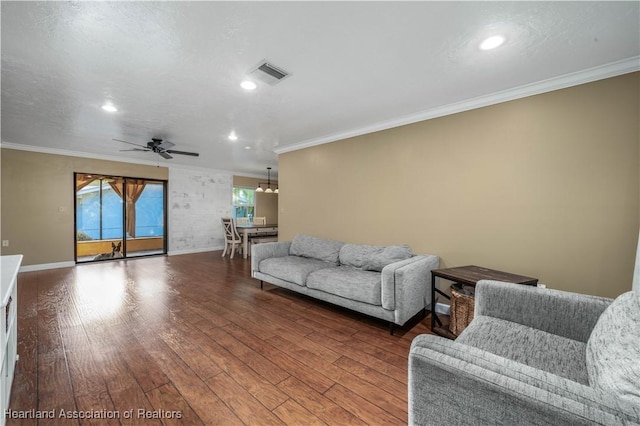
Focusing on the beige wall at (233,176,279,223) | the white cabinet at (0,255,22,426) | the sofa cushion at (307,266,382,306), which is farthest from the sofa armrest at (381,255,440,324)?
the beige wall at (233,176,279,223)

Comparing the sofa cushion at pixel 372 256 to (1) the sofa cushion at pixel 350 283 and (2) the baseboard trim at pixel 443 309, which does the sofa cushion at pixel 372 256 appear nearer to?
(1) the sofa cushion at pixel 350 283

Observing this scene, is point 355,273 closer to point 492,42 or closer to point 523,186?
point 523,186

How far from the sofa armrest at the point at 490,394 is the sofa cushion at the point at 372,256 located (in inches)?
78.1

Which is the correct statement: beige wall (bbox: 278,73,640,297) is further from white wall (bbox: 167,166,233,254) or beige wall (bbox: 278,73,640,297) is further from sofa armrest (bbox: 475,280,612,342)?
white wall (bbox: 167,166,233,254)

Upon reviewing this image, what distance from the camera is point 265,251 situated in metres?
3.97

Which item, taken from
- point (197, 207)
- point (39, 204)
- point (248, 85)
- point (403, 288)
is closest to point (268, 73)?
point (248, 85)

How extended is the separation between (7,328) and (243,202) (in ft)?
24.1

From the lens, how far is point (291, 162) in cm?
501

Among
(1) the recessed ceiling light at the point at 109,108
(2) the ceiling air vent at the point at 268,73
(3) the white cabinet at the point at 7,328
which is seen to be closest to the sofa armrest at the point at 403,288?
(2) the ceiling air vent at the point at 268,73

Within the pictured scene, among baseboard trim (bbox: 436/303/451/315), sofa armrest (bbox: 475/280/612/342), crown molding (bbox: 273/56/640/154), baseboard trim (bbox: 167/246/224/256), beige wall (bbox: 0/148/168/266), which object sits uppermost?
crown molding (bbox: 273/56/640/154)

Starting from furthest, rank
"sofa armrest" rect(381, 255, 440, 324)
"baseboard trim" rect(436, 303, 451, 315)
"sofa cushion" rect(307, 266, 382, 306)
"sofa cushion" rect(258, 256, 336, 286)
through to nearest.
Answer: "sofa cushion" rect(258, 256, 336, 286) → "baseboard trim" rect(436, 303, 451, 315) → "sofa cushion" rect(307, 266, 382, 306) → "sofa armrest" rect(381, 255, 440, 324)

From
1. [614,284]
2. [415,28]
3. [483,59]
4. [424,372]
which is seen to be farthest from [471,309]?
[415,28]

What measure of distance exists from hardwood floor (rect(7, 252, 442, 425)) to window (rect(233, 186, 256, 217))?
16.7ft

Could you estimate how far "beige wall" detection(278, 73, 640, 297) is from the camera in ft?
7.11
